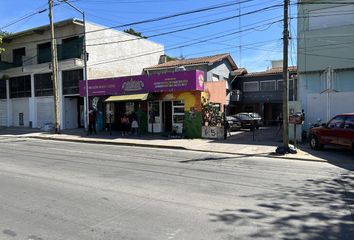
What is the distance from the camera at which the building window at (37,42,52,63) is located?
101ft

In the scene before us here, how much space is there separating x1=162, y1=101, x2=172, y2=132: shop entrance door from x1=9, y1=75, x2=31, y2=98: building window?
15.2 metres

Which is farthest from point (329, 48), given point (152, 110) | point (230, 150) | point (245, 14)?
point (152, 110)

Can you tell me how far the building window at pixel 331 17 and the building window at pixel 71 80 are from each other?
1756 centimetres

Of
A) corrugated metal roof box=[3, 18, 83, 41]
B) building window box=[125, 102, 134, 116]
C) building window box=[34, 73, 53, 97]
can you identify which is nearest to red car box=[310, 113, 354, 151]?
building window box=[125, 102, 134, 116]

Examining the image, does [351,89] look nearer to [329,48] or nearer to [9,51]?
[329,48]

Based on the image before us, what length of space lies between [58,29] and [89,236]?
28332 millimetres

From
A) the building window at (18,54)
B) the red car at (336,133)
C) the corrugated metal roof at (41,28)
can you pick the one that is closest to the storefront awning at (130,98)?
the corrugated metal roof at (41,28)

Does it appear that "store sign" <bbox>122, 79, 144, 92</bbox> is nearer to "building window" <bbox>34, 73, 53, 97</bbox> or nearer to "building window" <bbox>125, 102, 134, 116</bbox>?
"building window" <bbox>125, 102, 134, 116</bbox>

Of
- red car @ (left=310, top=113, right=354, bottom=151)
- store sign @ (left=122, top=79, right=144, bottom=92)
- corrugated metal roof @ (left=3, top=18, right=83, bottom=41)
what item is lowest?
red car @ (left=310, top=113, right=354, bottom=151)

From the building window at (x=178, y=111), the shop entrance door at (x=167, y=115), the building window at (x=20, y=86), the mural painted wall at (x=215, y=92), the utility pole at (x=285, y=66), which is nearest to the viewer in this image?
the utility pole at (x=285, y=66)

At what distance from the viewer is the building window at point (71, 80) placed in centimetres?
2838

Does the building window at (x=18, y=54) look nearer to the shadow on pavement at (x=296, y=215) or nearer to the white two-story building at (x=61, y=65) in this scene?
the white two-story building at (x=61, y=65)

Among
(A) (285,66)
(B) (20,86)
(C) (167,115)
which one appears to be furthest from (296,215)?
(B) (20,86)

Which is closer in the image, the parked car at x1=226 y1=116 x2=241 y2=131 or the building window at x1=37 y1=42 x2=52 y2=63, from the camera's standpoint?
the parked car at x1=226 y1=116 x2=241 y2=131
